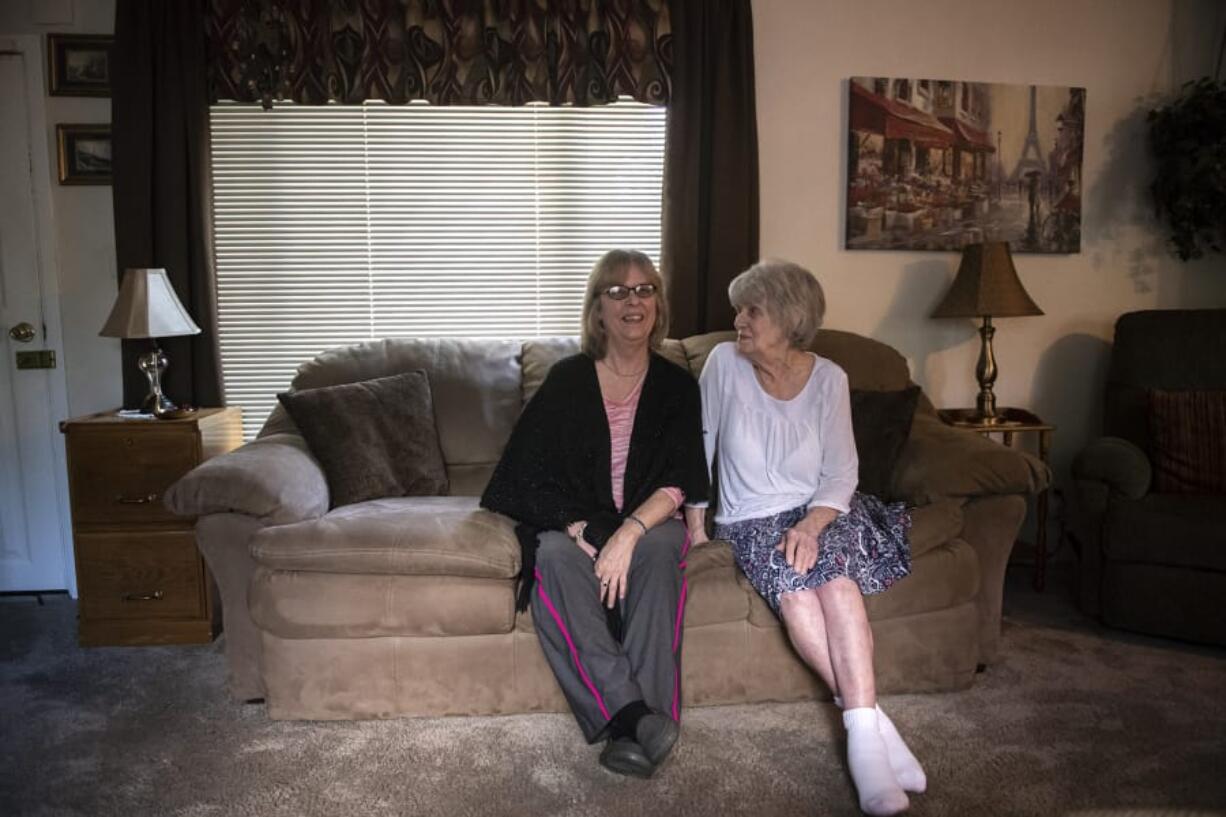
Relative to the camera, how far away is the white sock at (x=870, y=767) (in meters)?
1.74

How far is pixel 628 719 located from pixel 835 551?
638mm

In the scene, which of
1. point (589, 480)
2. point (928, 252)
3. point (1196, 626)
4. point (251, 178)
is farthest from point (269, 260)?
point (1196, 626)

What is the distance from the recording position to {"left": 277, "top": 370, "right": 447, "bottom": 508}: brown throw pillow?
266 centimetres

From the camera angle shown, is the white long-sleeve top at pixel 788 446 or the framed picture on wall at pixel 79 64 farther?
the framed picture on wall at pixel 79 64

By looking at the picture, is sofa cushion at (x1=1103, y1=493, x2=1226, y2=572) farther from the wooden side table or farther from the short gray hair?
the short gray hair

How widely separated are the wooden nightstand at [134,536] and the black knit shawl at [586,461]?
1.21m

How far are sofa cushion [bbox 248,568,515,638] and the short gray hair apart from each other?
0.98 m

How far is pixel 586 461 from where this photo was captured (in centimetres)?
225

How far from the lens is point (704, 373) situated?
7.72 ft

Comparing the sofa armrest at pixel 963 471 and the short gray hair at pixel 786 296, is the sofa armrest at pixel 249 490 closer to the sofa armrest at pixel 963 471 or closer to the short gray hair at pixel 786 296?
the short gray hair at pixel 786 296

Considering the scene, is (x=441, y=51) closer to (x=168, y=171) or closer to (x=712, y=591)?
(x=168, y=171)

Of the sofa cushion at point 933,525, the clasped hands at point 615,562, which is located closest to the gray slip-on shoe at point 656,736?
the clasped hands at point 615,562

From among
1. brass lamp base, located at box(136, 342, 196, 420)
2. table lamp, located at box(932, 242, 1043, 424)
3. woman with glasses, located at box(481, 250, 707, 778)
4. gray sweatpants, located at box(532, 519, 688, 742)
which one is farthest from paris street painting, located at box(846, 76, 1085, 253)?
brass lamp base, located at box(136, 342, 196, 420)

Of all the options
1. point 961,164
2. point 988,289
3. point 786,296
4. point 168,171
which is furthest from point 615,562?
point 961,164
